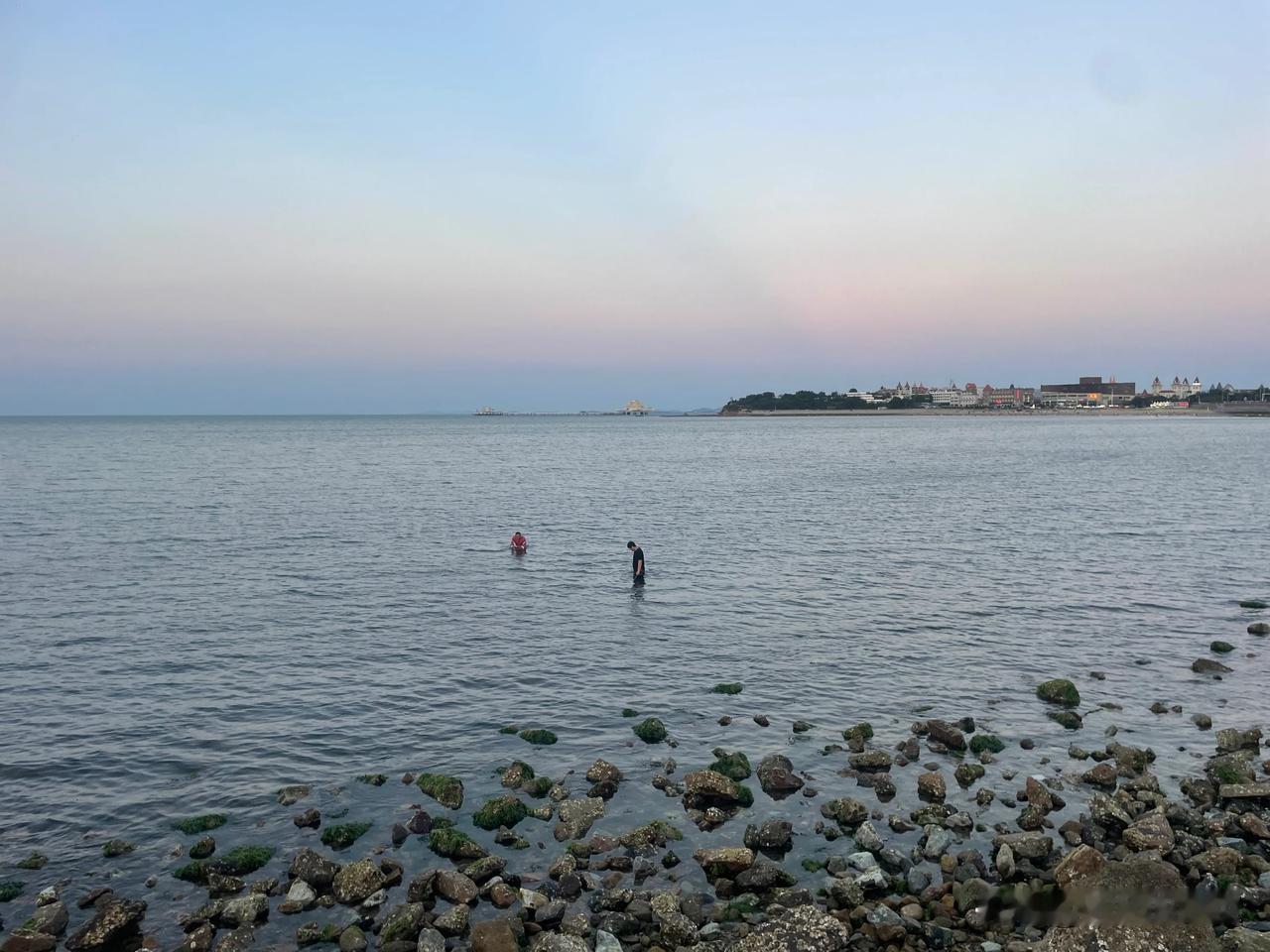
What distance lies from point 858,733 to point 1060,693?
23.8 ft

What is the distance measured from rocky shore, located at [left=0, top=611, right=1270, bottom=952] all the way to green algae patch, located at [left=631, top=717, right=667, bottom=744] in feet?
1.63

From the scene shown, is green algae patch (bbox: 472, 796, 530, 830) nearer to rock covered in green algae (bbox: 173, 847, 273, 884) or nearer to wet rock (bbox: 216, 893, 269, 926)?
rock covered in green algae (bbox: 173, 847, 273, 884)

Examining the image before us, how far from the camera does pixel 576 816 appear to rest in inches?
714

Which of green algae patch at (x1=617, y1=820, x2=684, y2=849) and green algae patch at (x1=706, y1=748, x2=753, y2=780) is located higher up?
green algae patch at (x1=706, y1=748, x2=753, y2=780)

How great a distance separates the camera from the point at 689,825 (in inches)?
705

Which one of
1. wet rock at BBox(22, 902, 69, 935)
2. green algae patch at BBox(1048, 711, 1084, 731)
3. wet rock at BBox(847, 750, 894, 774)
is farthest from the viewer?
green algae patch at BBox(1048, 711, 1084, 731)

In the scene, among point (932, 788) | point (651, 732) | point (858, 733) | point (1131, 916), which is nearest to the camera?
point (1131, 916)

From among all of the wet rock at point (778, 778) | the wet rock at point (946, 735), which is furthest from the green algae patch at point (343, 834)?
the wet rock at point (946, 735)

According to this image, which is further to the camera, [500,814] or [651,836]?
[500,814]

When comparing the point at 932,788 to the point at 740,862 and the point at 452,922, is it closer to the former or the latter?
the point at 740,862

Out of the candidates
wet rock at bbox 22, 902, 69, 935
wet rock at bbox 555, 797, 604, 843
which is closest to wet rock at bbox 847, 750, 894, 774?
wet rock at bbox 555, 797, 604, 843

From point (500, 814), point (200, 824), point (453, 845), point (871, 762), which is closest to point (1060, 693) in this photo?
point (871, 762)

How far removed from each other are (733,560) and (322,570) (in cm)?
2239

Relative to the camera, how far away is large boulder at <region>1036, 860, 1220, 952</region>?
1115cm
